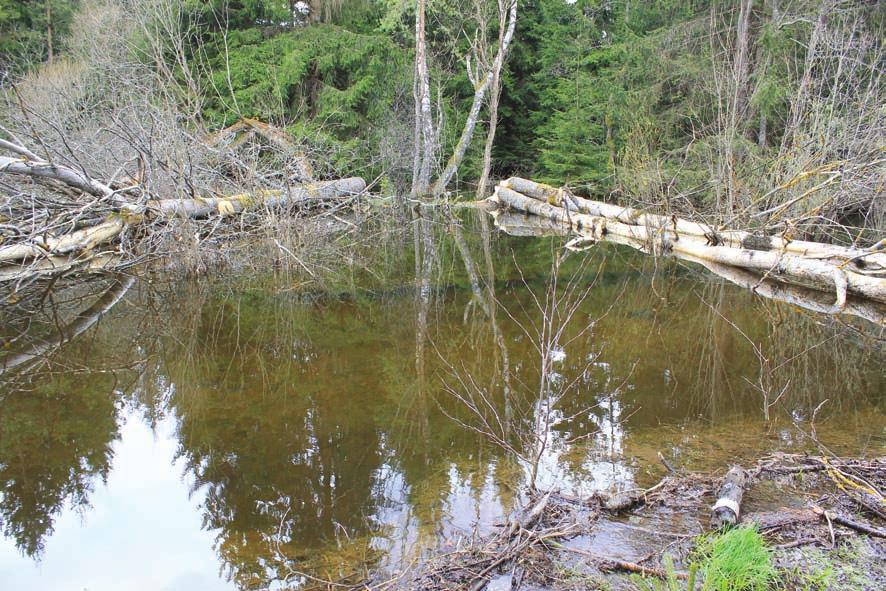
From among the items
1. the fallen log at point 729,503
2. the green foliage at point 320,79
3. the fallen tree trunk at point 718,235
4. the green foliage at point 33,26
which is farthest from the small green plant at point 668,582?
the green foliage at point 33,26

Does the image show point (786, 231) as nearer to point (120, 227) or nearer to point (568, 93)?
point (120, 227)

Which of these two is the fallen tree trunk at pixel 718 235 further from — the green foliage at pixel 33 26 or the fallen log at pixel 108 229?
the green foliage at pixel 33 26

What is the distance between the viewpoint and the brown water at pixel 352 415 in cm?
332

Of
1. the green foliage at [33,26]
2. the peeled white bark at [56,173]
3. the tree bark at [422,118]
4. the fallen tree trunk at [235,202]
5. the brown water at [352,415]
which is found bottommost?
the brown water at [352,415]

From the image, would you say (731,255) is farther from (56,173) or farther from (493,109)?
(493,109)

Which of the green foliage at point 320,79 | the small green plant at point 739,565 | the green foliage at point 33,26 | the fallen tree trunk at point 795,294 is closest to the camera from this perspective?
the small green plant at point 739,565

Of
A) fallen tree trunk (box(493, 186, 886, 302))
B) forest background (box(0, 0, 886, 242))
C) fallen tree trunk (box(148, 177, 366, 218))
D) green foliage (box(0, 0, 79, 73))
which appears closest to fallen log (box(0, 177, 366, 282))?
fallen tree trunk (box(148, 177, 366, 218))

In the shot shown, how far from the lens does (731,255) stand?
972 centimetres

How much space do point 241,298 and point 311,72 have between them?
15.0 meters

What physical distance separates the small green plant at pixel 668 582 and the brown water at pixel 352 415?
34.9 inches

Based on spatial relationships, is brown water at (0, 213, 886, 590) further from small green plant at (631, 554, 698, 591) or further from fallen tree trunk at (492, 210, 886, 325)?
small green plant at (631, 554, 698, 591)

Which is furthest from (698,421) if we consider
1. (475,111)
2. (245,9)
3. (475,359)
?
(245,9)

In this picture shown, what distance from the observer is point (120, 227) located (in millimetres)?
9867

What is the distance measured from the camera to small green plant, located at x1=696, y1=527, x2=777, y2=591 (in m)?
2.39
